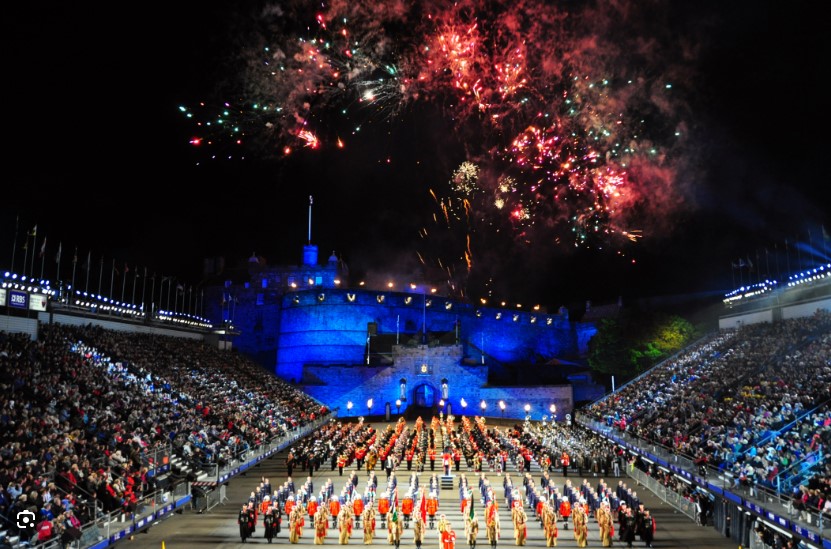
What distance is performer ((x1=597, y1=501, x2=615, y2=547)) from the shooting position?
1911cm

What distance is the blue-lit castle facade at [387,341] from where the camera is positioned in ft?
194

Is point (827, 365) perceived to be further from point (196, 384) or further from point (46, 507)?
point (196, 384)

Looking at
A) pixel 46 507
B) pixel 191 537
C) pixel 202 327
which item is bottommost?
pixel 191 537

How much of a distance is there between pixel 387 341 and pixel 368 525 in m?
47.8

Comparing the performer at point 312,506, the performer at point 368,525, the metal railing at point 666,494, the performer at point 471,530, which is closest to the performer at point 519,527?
the performer at point 471,530

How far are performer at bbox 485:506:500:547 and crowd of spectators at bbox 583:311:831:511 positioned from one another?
7323mm

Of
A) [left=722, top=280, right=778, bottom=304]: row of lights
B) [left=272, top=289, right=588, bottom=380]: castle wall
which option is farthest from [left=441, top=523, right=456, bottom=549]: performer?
[left=272, top=289, right=588, bottom=380]: castle wall

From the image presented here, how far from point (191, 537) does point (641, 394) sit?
29.3m

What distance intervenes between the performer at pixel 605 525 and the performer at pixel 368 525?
6.51m

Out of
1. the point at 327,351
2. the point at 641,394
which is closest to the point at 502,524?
the point at 641,394

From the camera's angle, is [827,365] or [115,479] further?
[827,365]

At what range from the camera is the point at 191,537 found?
19.9 metres

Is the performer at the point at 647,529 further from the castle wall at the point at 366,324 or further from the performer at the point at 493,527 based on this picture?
the castle wall at the point at 366,324

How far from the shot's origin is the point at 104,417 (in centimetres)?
2528
